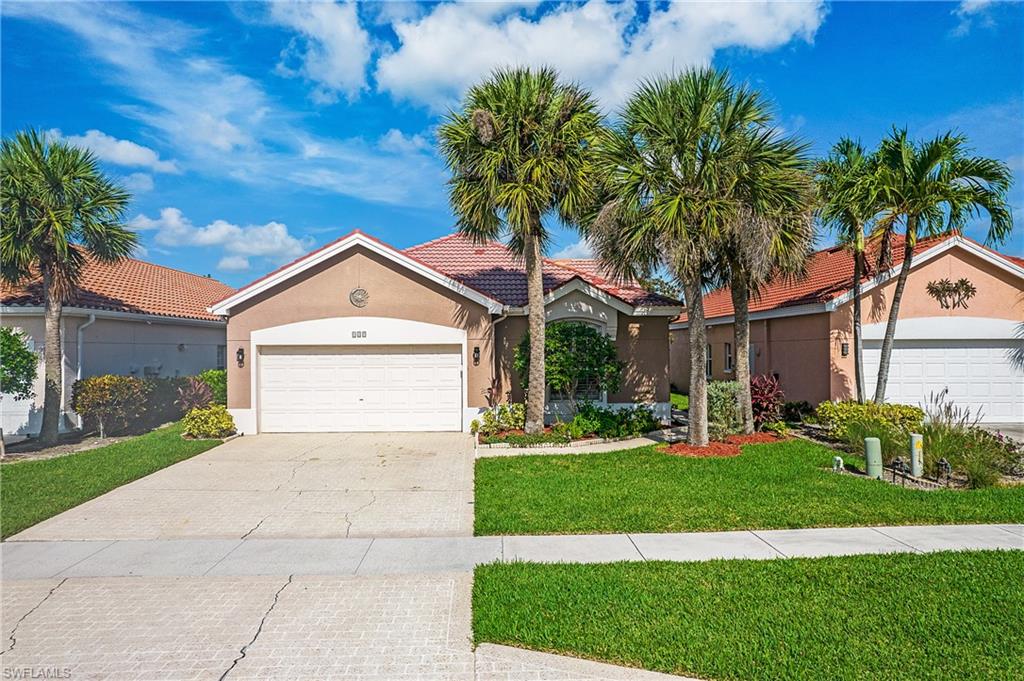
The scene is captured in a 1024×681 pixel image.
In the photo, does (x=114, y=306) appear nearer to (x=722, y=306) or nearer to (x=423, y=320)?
(x=423, y=320)

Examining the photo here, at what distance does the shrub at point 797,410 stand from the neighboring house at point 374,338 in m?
3.72

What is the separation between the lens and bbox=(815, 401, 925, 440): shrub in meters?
12.7

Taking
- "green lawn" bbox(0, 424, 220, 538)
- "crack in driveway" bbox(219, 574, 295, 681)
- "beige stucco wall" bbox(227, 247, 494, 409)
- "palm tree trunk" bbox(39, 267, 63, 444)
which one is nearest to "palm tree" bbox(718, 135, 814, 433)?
"beige stucco wall" bbox(227, 247, 494, 409)

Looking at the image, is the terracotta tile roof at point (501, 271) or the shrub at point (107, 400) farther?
the terracotta tile roof at point (501, 271)

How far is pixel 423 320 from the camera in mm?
15070

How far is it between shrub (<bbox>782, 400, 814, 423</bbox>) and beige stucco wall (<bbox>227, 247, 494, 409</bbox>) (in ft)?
28.5

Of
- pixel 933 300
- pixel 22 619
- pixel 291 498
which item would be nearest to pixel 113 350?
pixel 291 498

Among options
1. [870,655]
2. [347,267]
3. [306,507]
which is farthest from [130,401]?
[870,655]

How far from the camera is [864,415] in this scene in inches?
508

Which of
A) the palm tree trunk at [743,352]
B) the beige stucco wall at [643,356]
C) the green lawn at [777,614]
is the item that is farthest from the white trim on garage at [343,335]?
the green lawn at [777,614]

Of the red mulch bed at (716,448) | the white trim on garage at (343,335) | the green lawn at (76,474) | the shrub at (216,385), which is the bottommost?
the green lawn at (76,474)

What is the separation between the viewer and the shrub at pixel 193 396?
704 inches

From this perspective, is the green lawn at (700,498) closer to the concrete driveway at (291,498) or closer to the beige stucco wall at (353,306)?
the concrete driveway at (291,498)

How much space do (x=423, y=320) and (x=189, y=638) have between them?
1065cm
